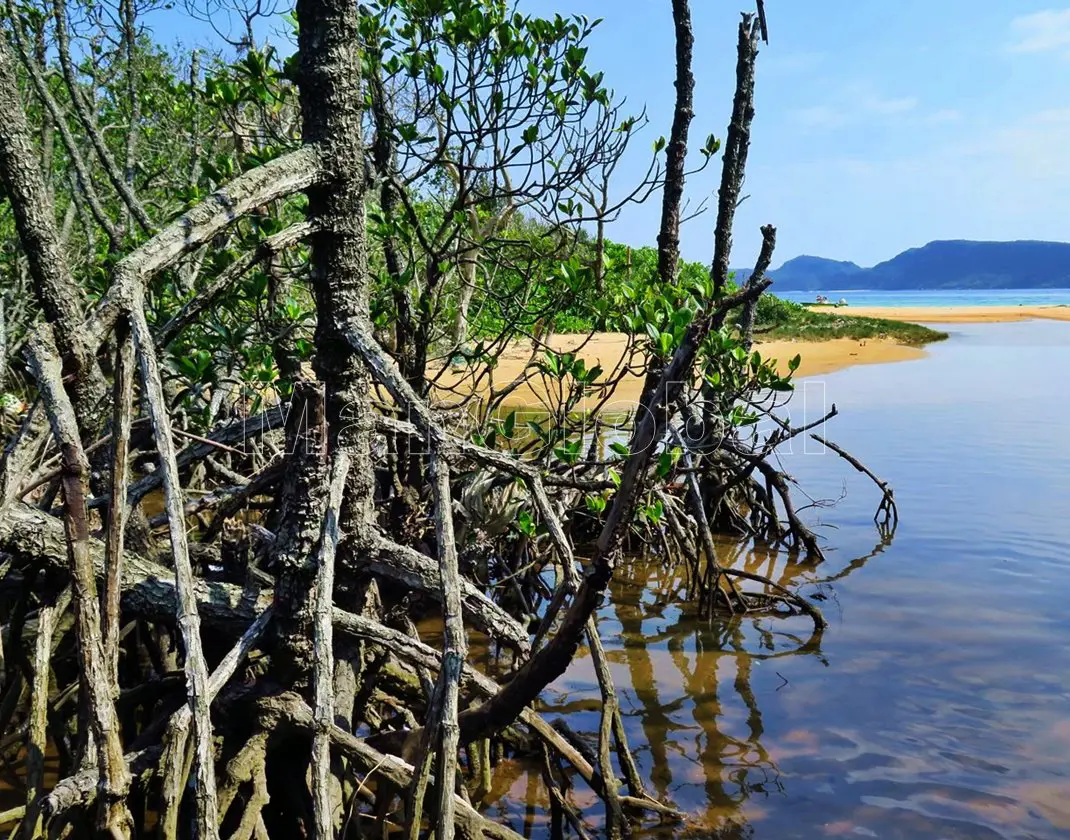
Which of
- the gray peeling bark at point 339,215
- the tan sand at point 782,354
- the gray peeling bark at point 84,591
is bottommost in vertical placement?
the tan sand at point 782,354

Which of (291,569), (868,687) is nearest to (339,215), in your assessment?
(291,569)

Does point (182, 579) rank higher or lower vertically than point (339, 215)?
lower

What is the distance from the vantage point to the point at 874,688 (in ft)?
16.9

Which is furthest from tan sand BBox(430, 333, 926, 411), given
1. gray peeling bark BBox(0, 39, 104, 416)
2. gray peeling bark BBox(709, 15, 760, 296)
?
gray peeling bark BBox(0, 39, 104, 416)

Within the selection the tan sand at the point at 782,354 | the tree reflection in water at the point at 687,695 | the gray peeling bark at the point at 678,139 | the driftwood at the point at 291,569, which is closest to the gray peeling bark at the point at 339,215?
the driftwood at the point at 291,569

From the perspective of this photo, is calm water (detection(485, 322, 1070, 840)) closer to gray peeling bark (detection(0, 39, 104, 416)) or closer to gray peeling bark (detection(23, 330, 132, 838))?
gray peeling bark (detection(23, 330, 132, 838))

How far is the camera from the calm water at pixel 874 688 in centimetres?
397

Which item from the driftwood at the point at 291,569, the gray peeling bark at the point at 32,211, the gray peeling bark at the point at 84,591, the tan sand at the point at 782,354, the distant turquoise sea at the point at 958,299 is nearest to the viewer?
the gray peeling bark at the point at 84,591

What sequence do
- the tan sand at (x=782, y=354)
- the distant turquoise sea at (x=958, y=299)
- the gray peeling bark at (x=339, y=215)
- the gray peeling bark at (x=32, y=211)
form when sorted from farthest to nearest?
the distant turquoise sea at (x=958, y=299) < the tan sand at (x=782, y=354) < the gray peeling bark at (x=32, y=211) < the gray peeling bark at (x=339, y=215)

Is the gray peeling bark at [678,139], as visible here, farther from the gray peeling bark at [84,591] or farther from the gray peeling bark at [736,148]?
the gray peeling bark at [84,591]

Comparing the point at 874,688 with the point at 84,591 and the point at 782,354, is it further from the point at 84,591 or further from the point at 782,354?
the point at 782,354

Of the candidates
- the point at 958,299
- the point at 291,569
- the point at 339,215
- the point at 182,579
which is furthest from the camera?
the point at 958,299

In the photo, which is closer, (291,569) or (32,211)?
(291,569)

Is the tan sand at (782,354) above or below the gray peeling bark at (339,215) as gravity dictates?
below
